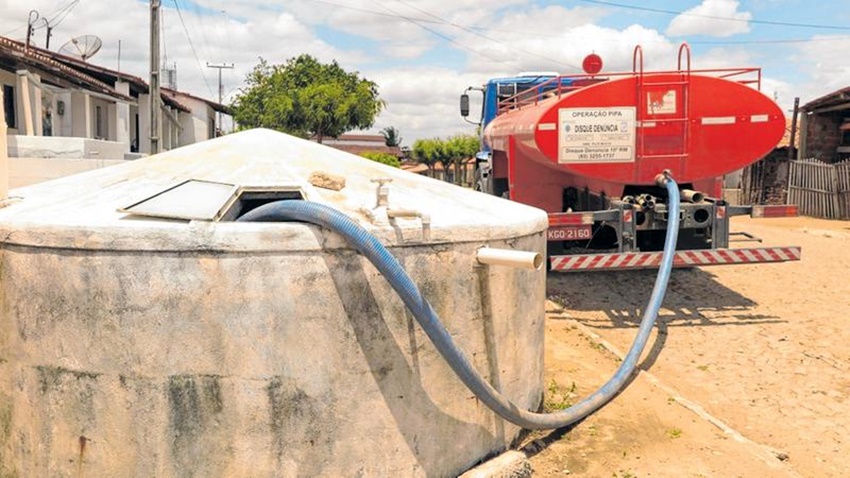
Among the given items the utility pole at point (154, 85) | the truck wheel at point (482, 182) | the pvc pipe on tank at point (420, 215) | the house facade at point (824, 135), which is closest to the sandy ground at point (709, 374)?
the pvc pipe on tank at point (420, 215)

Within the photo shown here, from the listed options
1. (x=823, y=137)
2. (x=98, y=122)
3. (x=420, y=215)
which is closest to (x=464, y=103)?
(x=420, y=215)

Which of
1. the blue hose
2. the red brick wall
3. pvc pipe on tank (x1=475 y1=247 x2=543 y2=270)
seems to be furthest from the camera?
the red brick wall

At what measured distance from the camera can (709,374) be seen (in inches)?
256

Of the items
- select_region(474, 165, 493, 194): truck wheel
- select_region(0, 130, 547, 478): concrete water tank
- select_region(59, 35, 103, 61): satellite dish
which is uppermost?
select_region(59, 35, 103, 61): satellite dish

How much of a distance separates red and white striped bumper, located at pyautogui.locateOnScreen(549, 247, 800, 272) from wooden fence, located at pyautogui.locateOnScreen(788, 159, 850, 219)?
42.3 feet

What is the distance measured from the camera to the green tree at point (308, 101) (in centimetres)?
4003

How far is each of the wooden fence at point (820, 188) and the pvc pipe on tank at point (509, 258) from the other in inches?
714

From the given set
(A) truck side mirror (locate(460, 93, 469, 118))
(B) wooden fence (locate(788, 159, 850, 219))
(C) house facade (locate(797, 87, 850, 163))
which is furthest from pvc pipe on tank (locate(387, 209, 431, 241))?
(C) house facade (locate(797, 87, 850, 163))

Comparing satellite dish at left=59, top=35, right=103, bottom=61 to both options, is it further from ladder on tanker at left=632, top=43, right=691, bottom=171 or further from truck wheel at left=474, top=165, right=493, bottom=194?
ladder on tanker at left=632, top=43, right=691, bottom=171

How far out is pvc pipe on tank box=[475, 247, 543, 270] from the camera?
382cm

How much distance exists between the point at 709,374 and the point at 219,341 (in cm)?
461

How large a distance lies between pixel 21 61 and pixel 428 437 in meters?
15.1

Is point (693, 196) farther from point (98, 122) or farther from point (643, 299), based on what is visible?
point (98, 122)

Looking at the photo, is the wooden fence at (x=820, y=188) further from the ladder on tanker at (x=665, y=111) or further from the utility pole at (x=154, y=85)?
the utility pole at (x=154, y=85)
